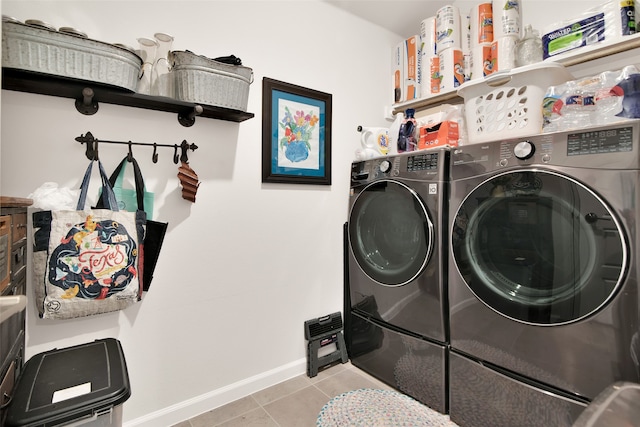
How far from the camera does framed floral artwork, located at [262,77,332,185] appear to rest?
1.79 m

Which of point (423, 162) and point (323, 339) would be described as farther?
point (323, 339)

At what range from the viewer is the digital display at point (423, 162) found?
1558 mm

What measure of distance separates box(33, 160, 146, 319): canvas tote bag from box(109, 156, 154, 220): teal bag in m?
0.06

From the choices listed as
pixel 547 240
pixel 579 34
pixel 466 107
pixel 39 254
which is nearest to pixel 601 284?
pixel 547 240

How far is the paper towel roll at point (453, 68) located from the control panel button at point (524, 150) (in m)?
0.81

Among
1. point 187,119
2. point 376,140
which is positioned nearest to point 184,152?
point 187,119

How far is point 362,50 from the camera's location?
7.26ft

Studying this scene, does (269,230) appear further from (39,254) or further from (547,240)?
(547,240)

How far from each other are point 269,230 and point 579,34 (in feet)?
5.87

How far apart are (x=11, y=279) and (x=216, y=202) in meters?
0.83

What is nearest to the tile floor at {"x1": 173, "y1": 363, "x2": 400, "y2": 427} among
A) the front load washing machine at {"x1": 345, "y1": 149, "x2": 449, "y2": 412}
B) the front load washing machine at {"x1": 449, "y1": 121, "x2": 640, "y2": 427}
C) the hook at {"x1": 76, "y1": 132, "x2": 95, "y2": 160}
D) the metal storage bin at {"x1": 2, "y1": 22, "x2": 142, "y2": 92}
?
the front load washing machine at {"x1": 345, "y1": 149, "x2": 449, "y2": 412}

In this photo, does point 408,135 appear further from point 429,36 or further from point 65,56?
point 65,56

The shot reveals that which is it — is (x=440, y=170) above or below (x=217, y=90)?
below

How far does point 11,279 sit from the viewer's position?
38.2 inches
